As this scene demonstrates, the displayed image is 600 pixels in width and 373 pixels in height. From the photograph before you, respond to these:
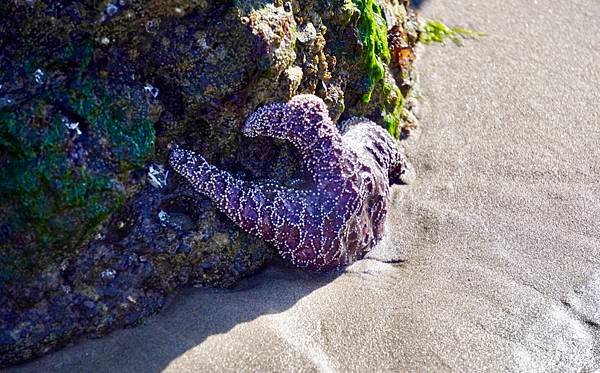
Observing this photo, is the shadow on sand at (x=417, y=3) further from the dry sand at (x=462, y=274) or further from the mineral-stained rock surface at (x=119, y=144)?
the mineral-stained rock surface at (x=119, y=144)

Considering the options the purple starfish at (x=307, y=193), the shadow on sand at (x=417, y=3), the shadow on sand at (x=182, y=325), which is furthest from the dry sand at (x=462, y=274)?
the shadow on sand at (x=417, y=3)

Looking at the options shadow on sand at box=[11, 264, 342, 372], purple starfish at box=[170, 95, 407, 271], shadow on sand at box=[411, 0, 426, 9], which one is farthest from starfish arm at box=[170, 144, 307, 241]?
shadow on sand at box=[411, 0, 426, 9]

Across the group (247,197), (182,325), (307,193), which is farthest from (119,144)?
(307,193)

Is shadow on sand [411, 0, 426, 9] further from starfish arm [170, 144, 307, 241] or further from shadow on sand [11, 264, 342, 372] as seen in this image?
shadow on sand [11, 264, 342, 372]

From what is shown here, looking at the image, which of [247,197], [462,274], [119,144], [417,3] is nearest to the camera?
[119,144]

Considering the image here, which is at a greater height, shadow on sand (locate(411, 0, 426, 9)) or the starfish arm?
the starfish arm

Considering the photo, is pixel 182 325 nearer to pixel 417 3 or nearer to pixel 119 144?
pixel 119 144
